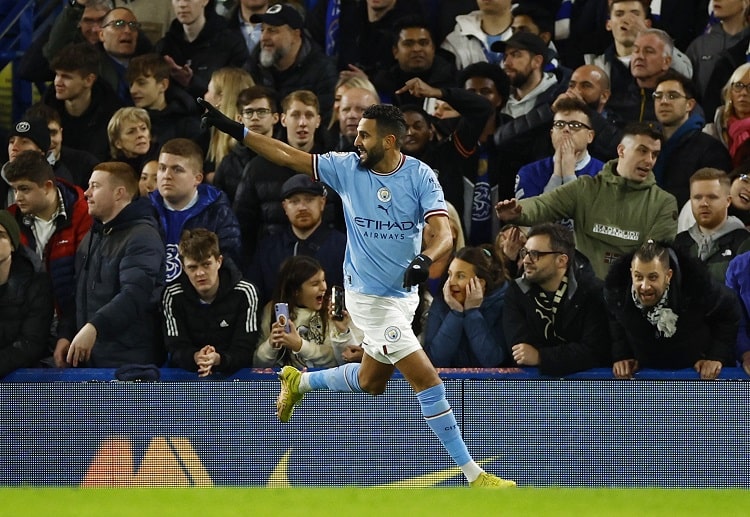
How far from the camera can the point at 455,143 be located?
996 centimetres

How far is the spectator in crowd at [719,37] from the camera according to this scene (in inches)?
414

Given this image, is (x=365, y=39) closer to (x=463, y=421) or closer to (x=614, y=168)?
(x=614, y=168)

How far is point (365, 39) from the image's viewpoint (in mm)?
11273

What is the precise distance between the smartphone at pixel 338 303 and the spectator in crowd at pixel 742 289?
252cm

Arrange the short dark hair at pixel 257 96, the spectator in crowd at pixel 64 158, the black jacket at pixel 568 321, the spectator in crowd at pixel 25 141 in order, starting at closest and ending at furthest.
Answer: the black jacket at pixel 568 321, the short dark hair at pixel 257 96, the spectator in crowd at pixel 25 141, the spectator in crowd at pixel 64 158

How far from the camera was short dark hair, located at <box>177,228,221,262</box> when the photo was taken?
8734mm

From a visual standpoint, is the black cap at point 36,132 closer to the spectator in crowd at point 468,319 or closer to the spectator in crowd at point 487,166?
the spectator in crowd at point 487,166

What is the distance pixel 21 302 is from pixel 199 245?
1.31m

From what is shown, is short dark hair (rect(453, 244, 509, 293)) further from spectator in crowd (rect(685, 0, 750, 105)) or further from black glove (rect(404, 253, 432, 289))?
spectator in crowd (rect(685, 0, 750, 105))

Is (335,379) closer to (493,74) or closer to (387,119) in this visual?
(387,119)

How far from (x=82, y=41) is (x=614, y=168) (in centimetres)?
489

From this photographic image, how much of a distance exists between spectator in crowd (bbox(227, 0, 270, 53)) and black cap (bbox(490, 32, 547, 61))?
7.16 feet

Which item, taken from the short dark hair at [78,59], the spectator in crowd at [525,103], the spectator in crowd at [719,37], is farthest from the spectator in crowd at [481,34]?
the short dark hair at [78,59]

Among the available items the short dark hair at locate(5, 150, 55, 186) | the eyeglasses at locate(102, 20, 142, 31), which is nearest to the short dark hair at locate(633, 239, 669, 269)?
the short dark hair at locate(5, 150, 55, 186)
